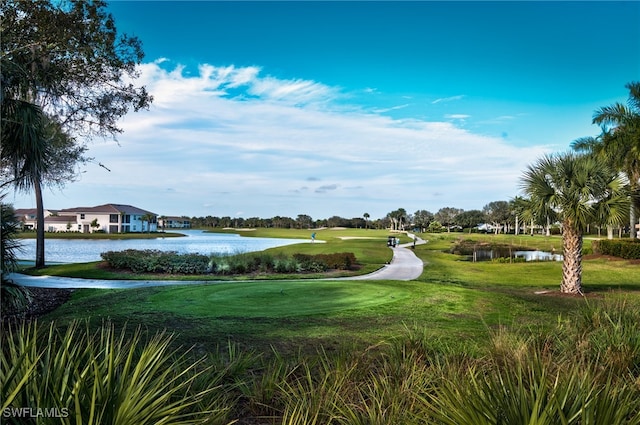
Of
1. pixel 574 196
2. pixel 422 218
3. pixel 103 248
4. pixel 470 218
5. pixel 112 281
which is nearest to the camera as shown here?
pixel 574 196

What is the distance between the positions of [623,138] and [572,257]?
19.4 meters

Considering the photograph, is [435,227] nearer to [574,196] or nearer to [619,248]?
[619,248]

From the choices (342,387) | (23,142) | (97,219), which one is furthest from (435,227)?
(342,387)

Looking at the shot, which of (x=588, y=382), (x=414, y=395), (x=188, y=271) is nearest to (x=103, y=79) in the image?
(x=188, y=271)

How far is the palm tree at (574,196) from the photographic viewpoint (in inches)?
531

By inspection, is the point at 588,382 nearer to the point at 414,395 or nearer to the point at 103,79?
the point at 414,395

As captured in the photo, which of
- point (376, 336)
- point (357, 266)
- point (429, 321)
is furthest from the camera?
point (357, 266)

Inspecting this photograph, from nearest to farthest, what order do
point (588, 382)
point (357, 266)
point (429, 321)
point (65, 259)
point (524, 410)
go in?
point (524, 410) → point (588, 382) → point (429, 321) → point (357, 266) → point (65, 259)

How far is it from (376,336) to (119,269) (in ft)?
54.7

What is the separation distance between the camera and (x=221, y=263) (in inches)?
786

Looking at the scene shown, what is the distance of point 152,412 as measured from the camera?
274cm

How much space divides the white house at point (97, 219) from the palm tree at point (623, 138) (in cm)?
6493

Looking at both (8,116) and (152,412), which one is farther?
(8,116)

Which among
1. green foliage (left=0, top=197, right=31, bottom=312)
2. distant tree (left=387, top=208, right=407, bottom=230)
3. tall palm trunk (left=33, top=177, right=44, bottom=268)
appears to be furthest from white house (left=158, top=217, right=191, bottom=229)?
green foliage (left=0, top=197, right=31, bottom=312)
